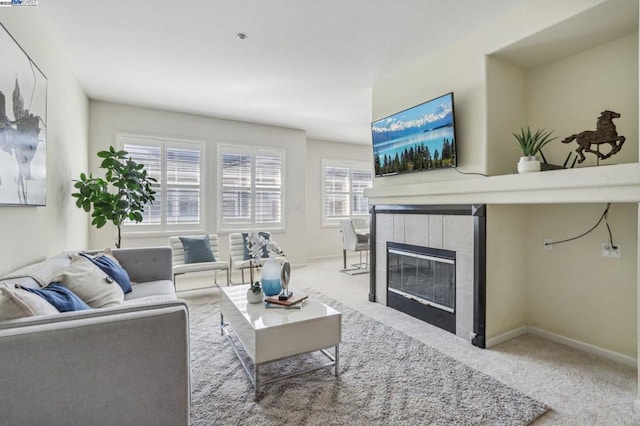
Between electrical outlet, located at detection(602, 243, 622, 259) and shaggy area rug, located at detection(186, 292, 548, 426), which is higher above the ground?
electrical outlet, located at detection(602, 243, 622, 259)

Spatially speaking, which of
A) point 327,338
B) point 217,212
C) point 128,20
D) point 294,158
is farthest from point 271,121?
point 327,338

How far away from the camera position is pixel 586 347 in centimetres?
249

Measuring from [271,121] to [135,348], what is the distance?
4806 mm

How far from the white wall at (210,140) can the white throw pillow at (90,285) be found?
9.17 ft

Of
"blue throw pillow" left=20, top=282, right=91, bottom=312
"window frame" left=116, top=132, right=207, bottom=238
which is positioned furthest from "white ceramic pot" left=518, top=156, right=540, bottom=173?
"window frame" left=116, top=132, right=207, bottom=238

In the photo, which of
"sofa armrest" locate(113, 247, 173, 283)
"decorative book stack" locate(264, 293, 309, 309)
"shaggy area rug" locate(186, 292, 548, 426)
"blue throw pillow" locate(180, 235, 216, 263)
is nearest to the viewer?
"shaggy area rug" locate(186, 292, 548, 426)

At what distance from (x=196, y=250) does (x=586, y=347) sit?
4.20m

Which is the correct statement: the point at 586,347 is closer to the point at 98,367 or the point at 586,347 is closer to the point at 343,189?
the point at 98,367

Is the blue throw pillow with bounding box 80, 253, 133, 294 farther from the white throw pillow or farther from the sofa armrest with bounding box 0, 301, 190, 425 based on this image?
the sofa armrest with bounding box 0, 301, 190, 425

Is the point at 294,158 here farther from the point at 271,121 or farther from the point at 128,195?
the point at 128,195

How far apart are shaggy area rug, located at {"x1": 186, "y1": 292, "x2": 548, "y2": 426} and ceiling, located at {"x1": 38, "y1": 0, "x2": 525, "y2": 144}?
2.72 metres

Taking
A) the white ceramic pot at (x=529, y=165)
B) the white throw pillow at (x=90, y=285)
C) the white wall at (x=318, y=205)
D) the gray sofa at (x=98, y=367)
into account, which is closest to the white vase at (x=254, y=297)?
the white throw pillow at (x=90, y=285)

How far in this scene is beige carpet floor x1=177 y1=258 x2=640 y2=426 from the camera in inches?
68.6

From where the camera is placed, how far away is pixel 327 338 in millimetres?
2078
